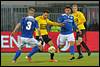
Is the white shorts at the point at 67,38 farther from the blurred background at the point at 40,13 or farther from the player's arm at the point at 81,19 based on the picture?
the blurred background at the point at 40,13

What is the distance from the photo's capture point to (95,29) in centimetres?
2345

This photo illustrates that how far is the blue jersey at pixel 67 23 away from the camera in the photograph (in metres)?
16.1

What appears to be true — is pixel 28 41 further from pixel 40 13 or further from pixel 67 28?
pixel 40 13

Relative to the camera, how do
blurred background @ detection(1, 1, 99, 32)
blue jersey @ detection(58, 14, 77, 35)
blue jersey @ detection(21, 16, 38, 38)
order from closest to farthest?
blue jersey @ detection(21, 16, 38, 38)
blue jersey @ detection(58, 14, 77, 35)
blurred background @ detection(1, 1, 99, 32)

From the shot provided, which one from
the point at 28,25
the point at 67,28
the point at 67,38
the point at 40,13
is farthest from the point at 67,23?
the point at 40,13

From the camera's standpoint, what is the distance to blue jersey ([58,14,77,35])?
1609 centimetres

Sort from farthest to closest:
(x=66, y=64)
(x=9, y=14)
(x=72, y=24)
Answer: (x=9, y=14) → (x=72, y=24) → (x=66, y=64)

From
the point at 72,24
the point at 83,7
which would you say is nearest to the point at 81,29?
the point at 72,24

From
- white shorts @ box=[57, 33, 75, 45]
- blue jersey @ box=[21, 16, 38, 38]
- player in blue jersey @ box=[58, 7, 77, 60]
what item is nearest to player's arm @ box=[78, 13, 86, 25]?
player in blue jersey @ box=[58, 7, 77, 60]

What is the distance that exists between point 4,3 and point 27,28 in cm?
980

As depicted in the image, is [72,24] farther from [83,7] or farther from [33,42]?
[83,7]

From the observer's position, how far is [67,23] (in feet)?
53.2

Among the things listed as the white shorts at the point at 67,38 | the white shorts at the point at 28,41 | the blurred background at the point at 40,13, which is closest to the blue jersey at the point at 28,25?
the white shorts at the point at 28,41

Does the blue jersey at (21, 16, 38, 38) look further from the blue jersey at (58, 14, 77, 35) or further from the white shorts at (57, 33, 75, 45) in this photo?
the white shorts at (57, 33, 75, 45)
